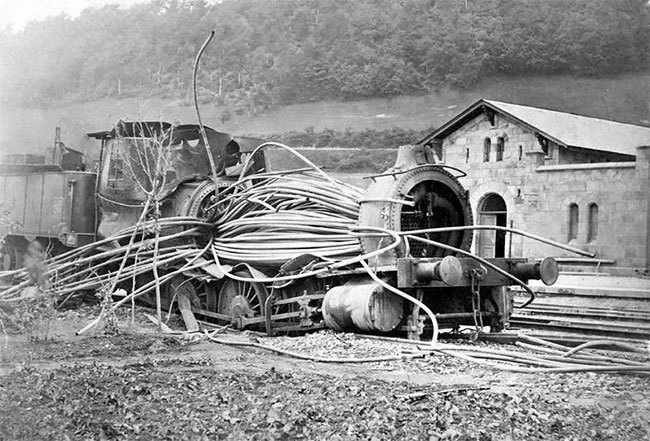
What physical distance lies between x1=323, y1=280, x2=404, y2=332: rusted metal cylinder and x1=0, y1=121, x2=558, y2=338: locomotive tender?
0.01 m

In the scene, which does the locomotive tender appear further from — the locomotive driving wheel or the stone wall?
the stone wall

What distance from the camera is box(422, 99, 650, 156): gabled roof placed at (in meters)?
14.3

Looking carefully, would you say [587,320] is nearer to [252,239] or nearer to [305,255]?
Answer: [305,255]

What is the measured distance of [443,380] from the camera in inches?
238

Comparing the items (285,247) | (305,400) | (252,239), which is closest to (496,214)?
(252,239)

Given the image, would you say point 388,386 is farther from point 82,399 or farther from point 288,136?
point 288,136

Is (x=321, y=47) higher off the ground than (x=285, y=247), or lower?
higher

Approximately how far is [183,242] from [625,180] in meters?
11.4

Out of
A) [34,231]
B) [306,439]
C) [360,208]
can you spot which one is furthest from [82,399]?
[34,231]

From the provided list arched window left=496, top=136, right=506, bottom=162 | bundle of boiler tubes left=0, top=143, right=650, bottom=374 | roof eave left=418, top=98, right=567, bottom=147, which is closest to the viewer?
bundle of boiler tubes left=0, top=143, right=650, bottom=374

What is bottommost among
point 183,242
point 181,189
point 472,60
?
point 183,242

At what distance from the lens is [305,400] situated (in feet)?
17.5

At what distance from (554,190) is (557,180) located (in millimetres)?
280

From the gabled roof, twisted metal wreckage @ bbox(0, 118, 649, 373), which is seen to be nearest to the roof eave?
the gabled roof
